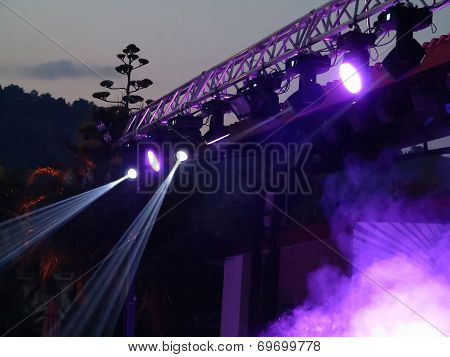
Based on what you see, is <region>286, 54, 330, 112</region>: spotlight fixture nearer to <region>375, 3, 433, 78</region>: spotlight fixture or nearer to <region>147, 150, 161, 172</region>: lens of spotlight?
<region>375, 3, 433, 78</region>: spotlight fixture

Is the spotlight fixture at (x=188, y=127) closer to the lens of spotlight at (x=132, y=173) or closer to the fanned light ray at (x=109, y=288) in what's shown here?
the lens of spotlight at (x=132, y=173)

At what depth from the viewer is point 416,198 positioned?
727 centimetres

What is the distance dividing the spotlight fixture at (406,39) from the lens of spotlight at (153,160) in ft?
16.1

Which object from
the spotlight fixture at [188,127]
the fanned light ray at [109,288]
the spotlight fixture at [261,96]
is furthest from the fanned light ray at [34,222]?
the spotlight fixture at [261,96]

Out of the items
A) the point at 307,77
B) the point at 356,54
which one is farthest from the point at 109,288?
the point at 356,54

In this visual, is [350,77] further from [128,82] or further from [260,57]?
[128,82]

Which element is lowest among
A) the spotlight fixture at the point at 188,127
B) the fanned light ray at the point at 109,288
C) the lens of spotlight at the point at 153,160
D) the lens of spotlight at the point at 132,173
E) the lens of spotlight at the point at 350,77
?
the fanned light ray at the point at 109,288

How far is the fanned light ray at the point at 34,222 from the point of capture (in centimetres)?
1255

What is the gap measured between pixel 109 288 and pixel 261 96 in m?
5.84

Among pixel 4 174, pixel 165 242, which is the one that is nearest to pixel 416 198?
pixel 165 242

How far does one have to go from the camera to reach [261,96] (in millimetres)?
6695

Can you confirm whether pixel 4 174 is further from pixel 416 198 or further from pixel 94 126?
pixel 416 198

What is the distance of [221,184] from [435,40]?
598 centimetres

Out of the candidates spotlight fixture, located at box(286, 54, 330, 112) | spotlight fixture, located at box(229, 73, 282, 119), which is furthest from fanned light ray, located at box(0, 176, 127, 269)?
spotlight fixture, located at box(286, 54, 330, 112)
